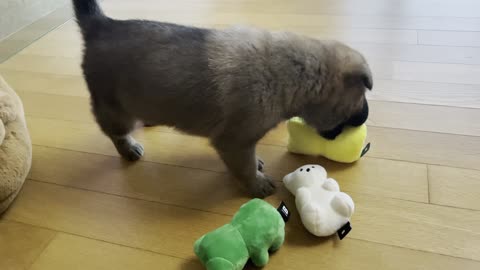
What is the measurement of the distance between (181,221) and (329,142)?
0.50m

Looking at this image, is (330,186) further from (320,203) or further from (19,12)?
(19,12)

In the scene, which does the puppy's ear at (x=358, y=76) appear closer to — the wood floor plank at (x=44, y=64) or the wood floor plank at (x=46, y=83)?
the wood floor plank at (x=46, y=83)

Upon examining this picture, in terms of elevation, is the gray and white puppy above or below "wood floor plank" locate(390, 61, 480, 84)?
above

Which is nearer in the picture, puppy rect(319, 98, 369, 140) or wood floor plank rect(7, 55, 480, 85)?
puppy rect(319, 98, 369, 140)

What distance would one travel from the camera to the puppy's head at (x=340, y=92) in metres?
1.15

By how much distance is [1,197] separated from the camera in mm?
1248

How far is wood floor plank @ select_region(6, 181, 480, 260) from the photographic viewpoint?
1.13m

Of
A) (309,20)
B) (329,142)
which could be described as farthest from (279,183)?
(309,20)

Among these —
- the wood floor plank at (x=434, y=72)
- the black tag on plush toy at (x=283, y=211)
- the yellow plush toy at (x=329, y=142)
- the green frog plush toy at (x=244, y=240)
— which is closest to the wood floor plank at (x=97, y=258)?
the green frog plush toy at (x=244, y=240)

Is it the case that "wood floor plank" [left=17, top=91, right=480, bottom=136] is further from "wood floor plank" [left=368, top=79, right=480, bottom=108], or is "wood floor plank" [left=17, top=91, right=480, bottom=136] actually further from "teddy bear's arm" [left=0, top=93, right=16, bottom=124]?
"teddy bear's arm" [left=0, top=93, right=16, bottom=124]

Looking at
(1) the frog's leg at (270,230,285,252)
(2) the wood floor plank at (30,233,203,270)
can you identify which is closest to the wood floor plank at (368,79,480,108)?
(1) the frog's leg at (270,230,285,252)

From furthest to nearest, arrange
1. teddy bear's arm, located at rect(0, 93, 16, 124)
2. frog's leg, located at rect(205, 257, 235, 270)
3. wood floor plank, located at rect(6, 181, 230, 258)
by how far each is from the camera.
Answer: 1. teddy bear's arm, located at rect(0, 93, 16, 124)
2. wood floor plank, located at rect(6, 181, 230, 258)
3. frog's leg, located at rect(205, 257, 235, 270)

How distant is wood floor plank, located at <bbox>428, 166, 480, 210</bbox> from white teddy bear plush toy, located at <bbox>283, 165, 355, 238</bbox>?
297mm

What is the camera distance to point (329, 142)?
132cm
